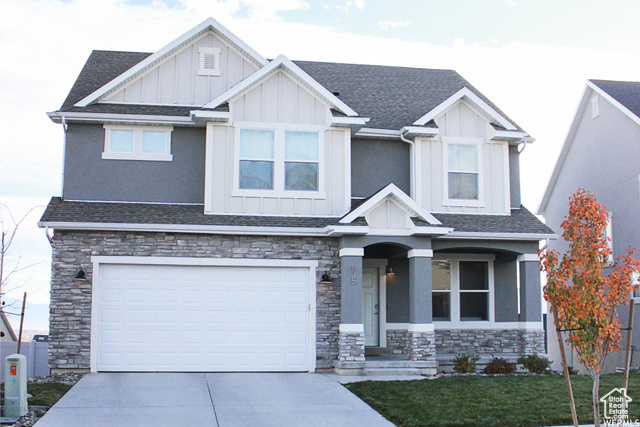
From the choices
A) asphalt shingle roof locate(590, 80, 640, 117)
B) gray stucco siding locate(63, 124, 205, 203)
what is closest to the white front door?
gray stucco siding locate(63, 124, 205, 203)

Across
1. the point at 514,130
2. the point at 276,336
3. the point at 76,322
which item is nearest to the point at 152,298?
the point at 76,322

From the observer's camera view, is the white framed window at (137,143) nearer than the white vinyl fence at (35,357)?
Yes

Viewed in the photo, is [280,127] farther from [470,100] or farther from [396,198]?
[470,100]

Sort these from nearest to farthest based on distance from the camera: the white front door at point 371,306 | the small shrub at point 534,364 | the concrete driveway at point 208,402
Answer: the concrete driveway at point 208,402 < the small shrub at point 534,364 < the white front door at point 371,306

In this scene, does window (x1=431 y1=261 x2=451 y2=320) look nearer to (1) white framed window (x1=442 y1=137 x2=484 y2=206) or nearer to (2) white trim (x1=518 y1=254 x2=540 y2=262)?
(1) white framed window (x1=442 y1=137 x2=484 y2=206)

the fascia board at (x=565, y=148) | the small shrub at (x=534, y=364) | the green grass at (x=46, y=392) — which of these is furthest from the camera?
the fascia board at (x=565, y=148)

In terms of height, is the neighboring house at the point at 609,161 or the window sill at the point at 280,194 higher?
the neighboring house at the point at 609,161

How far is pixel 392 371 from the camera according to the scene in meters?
14.5

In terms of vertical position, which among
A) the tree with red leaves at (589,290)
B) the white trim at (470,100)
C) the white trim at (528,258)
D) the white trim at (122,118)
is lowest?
the tree with red leaves at (589,290)

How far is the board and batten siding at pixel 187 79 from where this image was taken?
16.2 metres

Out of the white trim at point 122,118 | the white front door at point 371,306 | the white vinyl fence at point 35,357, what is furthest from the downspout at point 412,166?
the white vinyl fence at point 35,357

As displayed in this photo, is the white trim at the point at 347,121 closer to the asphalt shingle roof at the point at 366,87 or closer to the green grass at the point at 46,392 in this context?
Answer: the asphalt shingle roof at the point at 366,87

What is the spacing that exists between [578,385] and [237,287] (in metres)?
6.93

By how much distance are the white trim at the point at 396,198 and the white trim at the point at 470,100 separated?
2.42 m
